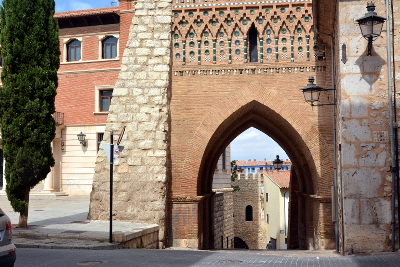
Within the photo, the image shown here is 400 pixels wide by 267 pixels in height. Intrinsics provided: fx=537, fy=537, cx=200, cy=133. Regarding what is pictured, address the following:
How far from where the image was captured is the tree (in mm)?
10375

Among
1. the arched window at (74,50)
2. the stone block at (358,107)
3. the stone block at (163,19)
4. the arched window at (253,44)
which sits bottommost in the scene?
the stone block at (358,107)

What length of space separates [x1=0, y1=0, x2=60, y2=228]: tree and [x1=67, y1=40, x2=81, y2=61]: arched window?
48.4ft

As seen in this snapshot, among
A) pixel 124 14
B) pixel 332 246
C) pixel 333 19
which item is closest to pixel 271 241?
pixel 124 14

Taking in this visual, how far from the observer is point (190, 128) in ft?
40.3

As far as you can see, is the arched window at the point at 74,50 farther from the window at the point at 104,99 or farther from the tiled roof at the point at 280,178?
the tiled roof at the point at 280,178

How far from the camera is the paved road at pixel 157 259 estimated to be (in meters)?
7.01

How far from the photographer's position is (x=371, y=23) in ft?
26.4

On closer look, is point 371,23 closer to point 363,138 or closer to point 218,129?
point 363,138

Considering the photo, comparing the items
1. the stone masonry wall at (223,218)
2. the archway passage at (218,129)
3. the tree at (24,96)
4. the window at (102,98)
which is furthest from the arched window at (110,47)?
the tree at (24,96)

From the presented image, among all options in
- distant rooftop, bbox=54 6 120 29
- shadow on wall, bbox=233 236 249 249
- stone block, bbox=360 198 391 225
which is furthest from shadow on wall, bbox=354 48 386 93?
shadow on wall, bbox=233 236 249 249

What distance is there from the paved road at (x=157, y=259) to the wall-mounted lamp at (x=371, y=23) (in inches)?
131

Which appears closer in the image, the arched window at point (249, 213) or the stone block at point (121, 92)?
the stone block at point (121, 92)

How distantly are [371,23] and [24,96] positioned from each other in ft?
21.3

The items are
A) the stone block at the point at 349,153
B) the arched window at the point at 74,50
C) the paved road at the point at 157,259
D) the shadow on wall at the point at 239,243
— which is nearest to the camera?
the paved road at the point at 157,259
